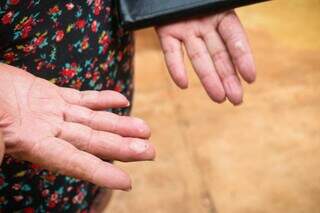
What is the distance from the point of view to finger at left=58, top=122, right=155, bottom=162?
0.53 m

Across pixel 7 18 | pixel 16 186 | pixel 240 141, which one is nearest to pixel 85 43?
pixel 7 18

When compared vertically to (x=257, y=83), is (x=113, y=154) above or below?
above

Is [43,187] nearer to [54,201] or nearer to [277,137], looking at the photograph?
[54,201]

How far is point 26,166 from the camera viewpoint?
0.63 m

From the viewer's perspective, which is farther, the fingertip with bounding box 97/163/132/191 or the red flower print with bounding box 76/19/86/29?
the red flower print with bounding box 76/19/86/29

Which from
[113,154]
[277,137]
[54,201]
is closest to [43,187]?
[54,201]

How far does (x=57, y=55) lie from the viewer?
2.05 ft

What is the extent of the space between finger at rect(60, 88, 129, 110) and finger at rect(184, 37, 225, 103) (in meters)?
0.16

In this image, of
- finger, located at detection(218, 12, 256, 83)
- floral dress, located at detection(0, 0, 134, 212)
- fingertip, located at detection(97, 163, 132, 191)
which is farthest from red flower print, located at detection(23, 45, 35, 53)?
finger, located at detection(218, 12, 256, 83)

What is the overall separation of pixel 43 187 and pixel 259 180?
2.31 feet

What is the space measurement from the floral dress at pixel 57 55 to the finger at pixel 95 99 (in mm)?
64

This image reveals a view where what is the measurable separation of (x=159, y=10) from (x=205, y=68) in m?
0.13

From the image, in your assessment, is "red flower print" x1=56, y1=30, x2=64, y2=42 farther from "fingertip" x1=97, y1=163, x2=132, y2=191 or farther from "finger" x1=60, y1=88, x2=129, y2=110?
"fingertip" x1=97, y1=163, x2=132, y2=191

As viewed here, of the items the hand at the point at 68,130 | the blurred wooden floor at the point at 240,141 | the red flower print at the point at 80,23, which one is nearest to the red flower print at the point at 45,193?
the hand at the point at 68,130
